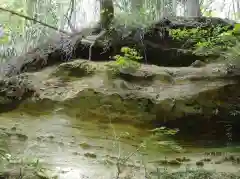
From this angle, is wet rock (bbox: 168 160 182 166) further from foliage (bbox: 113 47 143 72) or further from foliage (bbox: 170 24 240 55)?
foliage (bbox: 170 24 240 55)

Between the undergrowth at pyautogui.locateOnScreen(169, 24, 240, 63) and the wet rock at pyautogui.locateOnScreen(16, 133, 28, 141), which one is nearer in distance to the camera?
the wet rock at pyautogui.locateOnScreen(16, 133, 28, 141)

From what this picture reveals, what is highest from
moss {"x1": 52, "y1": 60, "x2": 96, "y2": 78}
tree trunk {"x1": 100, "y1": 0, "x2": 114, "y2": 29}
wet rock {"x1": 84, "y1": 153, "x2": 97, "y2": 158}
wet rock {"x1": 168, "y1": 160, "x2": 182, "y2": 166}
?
tree trunk {"x1": 100, "y1": 0, "x2": 114, "y2": 29}

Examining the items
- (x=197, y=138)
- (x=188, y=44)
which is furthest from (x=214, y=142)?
(x=188, y=44)

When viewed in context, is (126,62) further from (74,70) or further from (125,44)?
(125,44)

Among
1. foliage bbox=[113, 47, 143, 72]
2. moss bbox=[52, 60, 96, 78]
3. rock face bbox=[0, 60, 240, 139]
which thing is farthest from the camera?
moss bbox=[52, 60, 96, 78]

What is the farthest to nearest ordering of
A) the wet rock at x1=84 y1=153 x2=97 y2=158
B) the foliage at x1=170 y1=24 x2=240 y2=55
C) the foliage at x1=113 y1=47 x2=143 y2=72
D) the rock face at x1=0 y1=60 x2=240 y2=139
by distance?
the foliage at x1=170 y1=24 x2=240 y2=55, the foliage at x1=113 y1=47 x2=143 y2=72, the rock face at x1=0 y1=60 x2=240 y2=139, the wet rock at x1=84 y1=153 x2=97 y2=158

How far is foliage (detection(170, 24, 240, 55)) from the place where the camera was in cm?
575

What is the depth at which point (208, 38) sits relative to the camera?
20.2ft

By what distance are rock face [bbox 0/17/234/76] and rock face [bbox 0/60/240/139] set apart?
851mm

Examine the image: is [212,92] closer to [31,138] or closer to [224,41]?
[224,41]

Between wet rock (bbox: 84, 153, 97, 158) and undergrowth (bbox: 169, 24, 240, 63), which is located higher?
undergrowth (bbox: 169, 24, 240, 63)

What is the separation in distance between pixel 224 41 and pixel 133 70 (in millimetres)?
1857

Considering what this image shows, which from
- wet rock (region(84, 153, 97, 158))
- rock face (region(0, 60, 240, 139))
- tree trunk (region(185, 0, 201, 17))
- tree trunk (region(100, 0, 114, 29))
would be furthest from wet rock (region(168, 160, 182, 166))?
tree trunk (region(185, 0, 201, 17))

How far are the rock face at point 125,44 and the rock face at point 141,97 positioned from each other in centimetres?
85
